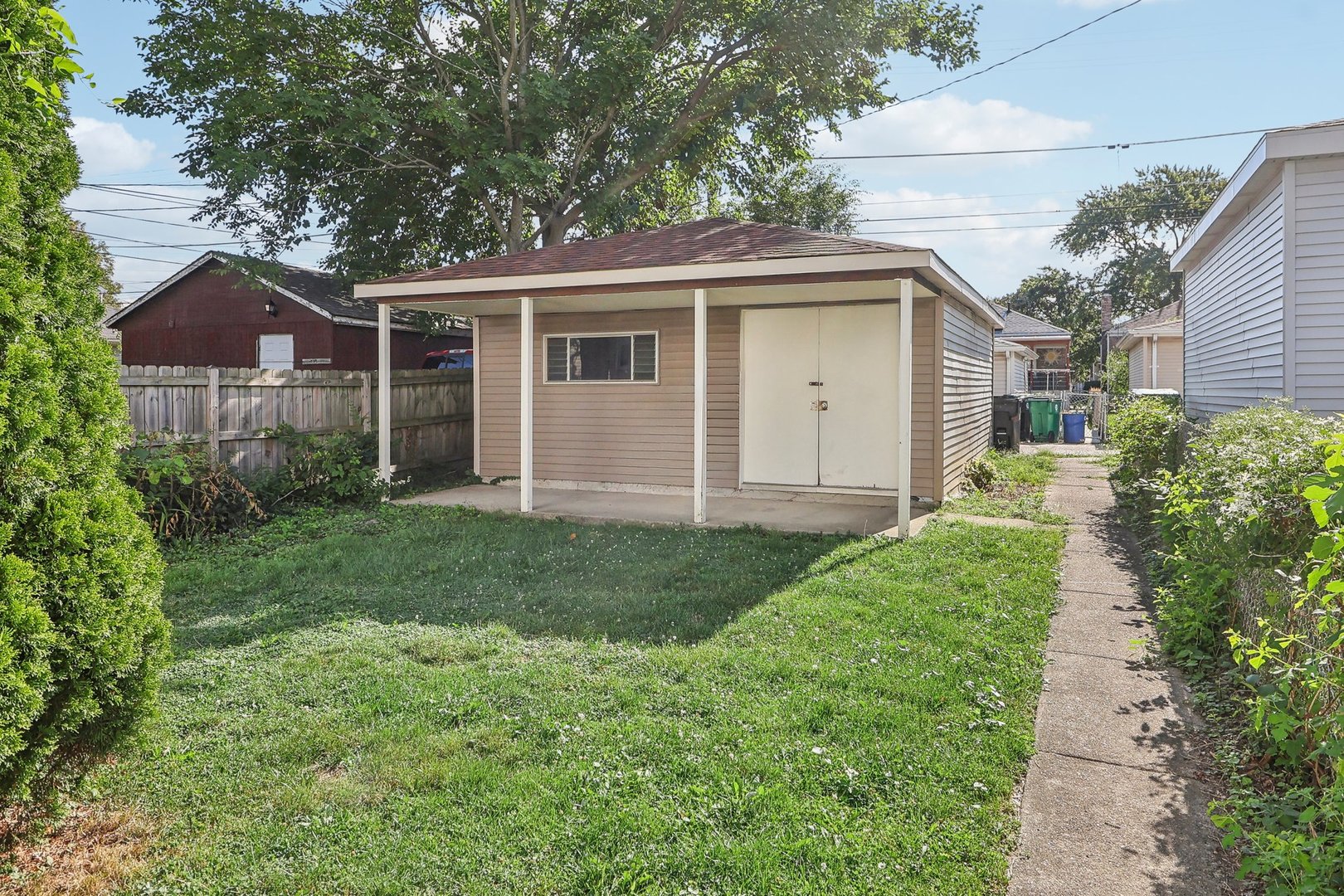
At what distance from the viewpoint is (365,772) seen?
3035 millimetres

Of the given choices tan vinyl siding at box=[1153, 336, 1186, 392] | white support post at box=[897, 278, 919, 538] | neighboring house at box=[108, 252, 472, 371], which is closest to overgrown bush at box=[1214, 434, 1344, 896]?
white support post at box=[897, 278, 919, 538]

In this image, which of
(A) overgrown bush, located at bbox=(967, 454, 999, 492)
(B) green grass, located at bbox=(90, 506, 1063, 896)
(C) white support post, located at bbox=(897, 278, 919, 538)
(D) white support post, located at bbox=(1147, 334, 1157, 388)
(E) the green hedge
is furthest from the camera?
(D) white support post, located at bbox=(1147, 334, 1157, 388)

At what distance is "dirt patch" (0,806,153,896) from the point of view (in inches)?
93.5

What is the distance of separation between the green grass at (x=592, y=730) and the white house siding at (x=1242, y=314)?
3772mm

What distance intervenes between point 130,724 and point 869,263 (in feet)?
20.1

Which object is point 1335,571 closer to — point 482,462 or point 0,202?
point 0,202

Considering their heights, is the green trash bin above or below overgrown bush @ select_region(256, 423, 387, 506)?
above

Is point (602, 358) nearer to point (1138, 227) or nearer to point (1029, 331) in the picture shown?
point (1029, 331)

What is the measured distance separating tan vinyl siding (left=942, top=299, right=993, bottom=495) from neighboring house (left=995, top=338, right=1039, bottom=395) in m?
12.0

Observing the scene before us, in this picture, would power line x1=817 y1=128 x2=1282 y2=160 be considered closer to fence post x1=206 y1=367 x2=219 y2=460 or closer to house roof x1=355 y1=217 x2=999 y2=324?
house roof x1=355 y1=217 x2=999 y2=324

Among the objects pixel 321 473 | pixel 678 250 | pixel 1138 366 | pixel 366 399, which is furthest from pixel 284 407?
pixel 1138 366

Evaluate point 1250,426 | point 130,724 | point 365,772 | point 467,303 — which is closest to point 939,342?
point 1250,426

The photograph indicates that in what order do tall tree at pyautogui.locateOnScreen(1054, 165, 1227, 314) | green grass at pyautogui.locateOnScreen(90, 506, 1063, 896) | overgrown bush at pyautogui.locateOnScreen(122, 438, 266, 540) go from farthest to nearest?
tall tree at pyautogui.locateOnScreen(1054, 165, 1227, 314)
overgrown bush at pyautogui.locateOnScreen(122, 438, 266, 540)
green grass at pyautogui.locateOnScreen(90, 506, 1063, 896)

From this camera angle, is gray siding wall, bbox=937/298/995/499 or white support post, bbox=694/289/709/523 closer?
white support post, bbox=694/289/709/523
